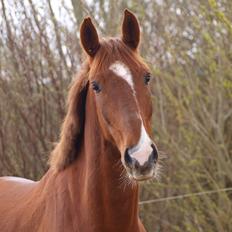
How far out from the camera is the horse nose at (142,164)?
3.22 m

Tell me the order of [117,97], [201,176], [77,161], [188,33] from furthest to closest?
[188,33], [201,176], [77,161], [117,97]

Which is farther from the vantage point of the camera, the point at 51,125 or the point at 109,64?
the point at 51,125

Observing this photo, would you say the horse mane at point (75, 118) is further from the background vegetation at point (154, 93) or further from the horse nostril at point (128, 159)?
the background vegetation at point (154, 93)

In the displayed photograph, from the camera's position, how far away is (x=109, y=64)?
3650mm

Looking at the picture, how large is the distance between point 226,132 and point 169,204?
968mm

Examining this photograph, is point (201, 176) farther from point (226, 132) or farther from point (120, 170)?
point (120, 170)

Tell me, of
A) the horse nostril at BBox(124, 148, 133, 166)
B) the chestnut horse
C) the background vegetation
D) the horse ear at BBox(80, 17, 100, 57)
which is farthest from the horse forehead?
the background vegetation

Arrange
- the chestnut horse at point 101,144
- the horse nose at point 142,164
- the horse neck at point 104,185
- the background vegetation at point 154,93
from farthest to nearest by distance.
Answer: the background vegetation at point 154,93 < the horse neck at point 104,185 < the chestnut horse at point 101,144 < the horse nose at point 142,164

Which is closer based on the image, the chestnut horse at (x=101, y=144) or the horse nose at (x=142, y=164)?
the horse nose at (x=142, y=164)

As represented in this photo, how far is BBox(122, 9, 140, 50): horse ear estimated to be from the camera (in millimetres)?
3895

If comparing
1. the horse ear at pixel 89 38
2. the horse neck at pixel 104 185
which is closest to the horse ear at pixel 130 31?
the horse ear at pixel 89 38

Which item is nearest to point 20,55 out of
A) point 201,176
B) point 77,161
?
point 201,176

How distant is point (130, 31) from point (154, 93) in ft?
11.9

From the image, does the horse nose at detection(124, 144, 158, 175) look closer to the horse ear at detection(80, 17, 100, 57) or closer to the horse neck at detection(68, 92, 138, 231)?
the horse neck at detection(68, 92, 138, 231)
